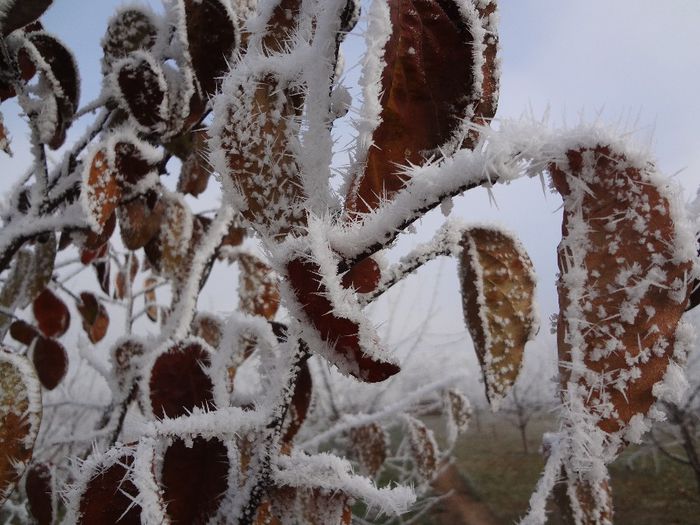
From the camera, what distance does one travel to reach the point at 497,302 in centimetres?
40

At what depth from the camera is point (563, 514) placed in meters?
0.44

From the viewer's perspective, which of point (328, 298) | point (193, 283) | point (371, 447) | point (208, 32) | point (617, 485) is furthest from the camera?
point (617, 485)

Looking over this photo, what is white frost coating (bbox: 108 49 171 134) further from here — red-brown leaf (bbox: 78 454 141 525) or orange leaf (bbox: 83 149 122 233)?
red-brown leaf (bbox: 78 454 141 525)

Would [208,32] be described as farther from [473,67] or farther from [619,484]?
[619,484]

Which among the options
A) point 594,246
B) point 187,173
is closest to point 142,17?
point 187,173

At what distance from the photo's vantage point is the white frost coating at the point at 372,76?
0.79 ft

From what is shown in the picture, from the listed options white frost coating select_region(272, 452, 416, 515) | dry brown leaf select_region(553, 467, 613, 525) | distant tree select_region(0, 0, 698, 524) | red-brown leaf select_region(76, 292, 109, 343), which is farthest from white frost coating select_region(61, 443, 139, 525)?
red-brown leaf select_region(76, 292, 109, 343)

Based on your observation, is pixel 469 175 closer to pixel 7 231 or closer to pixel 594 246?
pixel 594 246

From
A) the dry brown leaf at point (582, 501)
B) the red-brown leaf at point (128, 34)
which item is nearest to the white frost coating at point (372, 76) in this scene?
the dry brown leaf at point (582, 501)

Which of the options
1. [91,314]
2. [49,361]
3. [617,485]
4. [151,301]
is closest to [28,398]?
[49,361]

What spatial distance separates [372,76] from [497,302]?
236mm

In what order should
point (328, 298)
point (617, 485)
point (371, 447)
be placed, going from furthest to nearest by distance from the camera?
point (617, 485), point (371, 447), point (328, 298)

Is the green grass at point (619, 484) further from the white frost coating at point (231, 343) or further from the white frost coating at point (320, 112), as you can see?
the white frost coating at point (320, 112)

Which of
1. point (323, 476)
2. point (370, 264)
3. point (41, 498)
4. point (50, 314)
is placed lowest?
point (41, 498)
